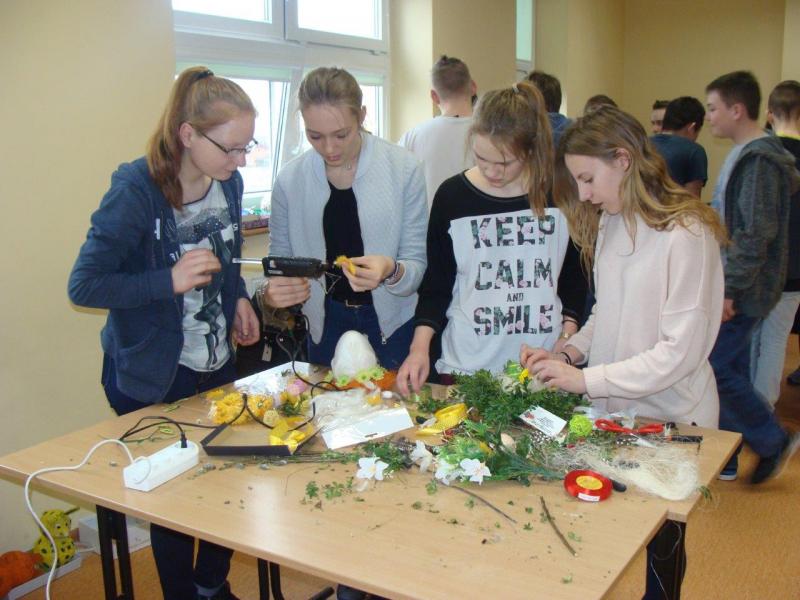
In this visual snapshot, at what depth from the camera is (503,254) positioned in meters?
1.98

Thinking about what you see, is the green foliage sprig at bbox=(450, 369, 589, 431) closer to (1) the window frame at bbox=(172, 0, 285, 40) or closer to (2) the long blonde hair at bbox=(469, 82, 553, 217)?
(2) the long blonde hair at bbox=(469, 82, 553, 217)

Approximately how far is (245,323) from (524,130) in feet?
2.90

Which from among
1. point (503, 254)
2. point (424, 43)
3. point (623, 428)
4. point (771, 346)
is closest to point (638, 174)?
point (503, 254)

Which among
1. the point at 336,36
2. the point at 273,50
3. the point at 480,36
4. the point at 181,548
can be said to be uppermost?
the point at 480,36

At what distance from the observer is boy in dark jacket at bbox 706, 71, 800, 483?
9.05 ft

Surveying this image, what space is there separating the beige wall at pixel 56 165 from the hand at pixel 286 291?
3.13ft

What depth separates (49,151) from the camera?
8.00 ft

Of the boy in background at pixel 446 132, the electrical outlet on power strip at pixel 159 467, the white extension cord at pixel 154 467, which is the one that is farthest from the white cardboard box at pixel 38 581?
the boy in background at pixel 446 132

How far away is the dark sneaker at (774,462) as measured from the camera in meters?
3.12

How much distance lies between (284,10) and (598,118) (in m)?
2.43

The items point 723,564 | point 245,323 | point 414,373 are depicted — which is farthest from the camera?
point 723,564

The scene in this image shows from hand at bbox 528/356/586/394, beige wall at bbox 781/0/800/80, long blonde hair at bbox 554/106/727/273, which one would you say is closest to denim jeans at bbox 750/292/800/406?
long blonde hair at bbox 554/106/727/273

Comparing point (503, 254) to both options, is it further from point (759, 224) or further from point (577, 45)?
point (577, 45)

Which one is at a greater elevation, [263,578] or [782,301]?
[782,301]
